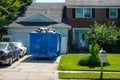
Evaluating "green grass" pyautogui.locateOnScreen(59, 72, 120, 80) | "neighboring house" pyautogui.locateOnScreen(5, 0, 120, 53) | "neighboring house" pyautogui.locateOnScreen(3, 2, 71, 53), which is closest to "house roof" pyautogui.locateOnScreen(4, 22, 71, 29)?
"neighboring house" pyautogui.locateOnScreen(3, 2, 71, 53)

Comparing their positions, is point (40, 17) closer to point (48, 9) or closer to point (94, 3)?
point (48, 9)

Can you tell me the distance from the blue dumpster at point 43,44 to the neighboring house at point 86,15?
1131 cm

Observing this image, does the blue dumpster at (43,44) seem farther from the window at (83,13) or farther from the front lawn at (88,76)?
the window at (83,13)

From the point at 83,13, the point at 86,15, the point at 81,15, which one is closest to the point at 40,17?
the point at 81,15

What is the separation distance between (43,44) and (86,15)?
12.6m

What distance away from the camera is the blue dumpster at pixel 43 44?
86.7ft

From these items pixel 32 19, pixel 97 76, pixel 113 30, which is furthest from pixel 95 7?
pixel 97 76

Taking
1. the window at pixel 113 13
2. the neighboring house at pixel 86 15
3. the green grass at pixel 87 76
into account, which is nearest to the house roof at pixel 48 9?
the neighboring house at pixel 86 15

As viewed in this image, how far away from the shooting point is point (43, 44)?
87.0 ft

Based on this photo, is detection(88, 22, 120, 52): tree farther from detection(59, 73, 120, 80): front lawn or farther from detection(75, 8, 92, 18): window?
detection(59, 73, 120, 80): front lawn

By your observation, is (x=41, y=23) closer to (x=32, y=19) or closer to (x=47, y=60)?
(x=32, y=19)

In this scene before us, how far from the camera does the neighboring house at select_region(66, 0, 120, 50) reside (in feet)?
125

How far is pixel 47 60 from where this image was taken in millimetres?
26062

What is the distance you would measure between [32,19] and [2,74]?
60.7 feet
